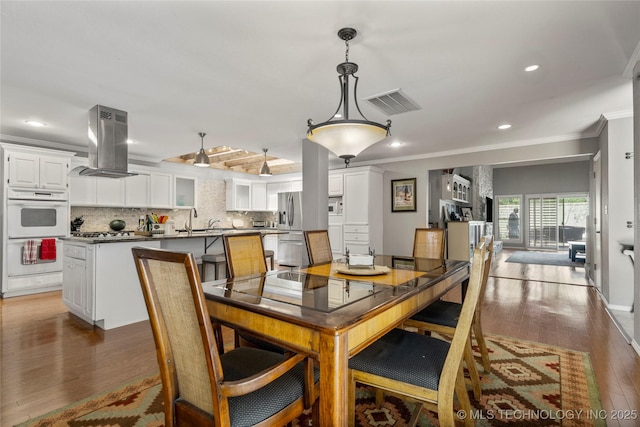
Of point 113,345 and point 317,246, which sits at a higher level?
point 317,246

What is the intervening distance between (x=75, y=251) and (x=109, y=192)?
2.66 m

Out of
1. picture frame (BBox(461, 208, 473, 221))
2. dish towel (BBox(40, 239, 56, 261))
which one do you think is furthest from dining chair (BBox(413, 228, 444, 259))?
picture frame (BBox(461, 208, 473, 221))

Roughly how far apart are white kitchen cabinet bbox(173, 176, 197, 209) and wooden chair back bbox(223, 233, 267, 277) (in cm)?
495

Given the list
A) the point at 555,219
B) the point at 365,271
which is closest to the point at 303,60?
the point at 365,271

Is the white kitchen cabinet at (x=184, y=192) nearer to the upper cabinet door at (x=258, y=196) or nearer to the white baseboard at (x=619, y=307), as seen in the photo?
the upper cabinet door at (x=258, y=196)

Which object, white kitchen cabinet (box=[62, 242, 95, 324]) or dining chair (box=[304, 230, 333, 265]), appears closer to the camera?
dining chair (box=[304, 230, 333, 265])

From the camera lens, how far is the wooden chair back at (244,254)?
89.9 inches

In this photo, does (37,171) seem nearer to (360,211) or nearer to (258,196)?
(258,196)

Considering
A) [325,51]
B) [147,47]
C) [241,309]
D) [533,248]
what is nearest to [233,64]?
[147,47]

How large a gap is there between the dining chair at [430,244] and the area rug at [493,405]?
1095 millimetres

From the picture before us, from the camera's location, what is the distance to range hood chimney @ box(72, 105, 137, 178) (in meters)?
3.59

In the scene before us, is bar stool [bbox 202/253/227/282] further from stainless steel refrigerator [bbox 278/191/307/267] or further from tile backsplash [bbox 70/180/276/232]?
tile backsplash [bbox 70/180/276/232]

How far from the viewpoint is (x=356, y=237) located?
618cm

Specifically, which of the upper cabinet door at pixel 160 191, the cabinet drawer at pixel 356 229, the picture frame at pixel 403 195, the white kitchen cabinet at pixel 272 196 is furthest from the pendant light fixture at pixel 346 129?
the white kitchen cabinet at pixel 272 196
